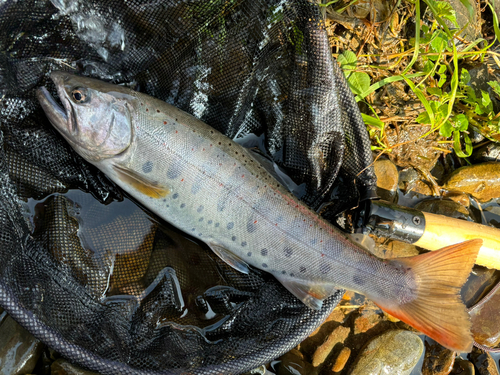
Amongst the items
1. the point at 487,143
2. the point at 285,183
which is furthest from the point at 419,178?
the point at 285,183

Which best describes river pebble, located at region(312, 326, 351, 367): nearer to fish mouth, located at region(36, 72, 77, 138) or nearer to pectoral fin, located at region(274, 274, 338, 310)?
pectoral fin, located at region(274, 274, 338, 310)

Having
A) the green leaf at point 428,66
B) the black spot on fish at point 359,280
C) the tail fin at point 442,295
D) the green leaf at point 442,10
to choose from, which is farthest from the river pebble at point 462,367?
the green leaf at point 442,10

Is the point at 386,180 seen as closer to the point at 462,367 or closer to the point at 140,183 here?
the point at 462,367

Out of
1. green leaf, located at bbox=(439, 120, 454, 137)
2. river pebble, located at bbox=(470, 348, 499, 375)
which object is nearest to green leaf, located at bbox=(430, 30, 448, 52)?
green leaf, located at bbox=(439, 120, 454, 137)

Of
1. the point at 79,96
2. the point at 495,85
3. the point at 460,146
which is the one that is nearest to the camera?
the point at 79,96

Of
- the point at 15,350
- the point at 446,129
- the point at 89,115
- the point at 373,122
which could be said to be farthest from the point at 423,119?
the point at 15,350

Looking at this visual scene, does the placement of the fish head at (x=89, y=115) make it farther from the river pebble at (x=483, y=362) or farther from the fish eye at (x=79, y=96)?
the river pebble at (x=483, y=362)

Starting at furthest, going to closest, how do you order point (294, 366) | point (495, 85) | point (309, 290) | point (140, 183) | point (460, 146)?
point (460, 146)
point (495, 85)
point (294, 366)
point (309, 290)
point (140, 183)

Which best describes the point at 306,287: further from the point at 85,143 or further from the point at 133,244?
the point at 85,143
